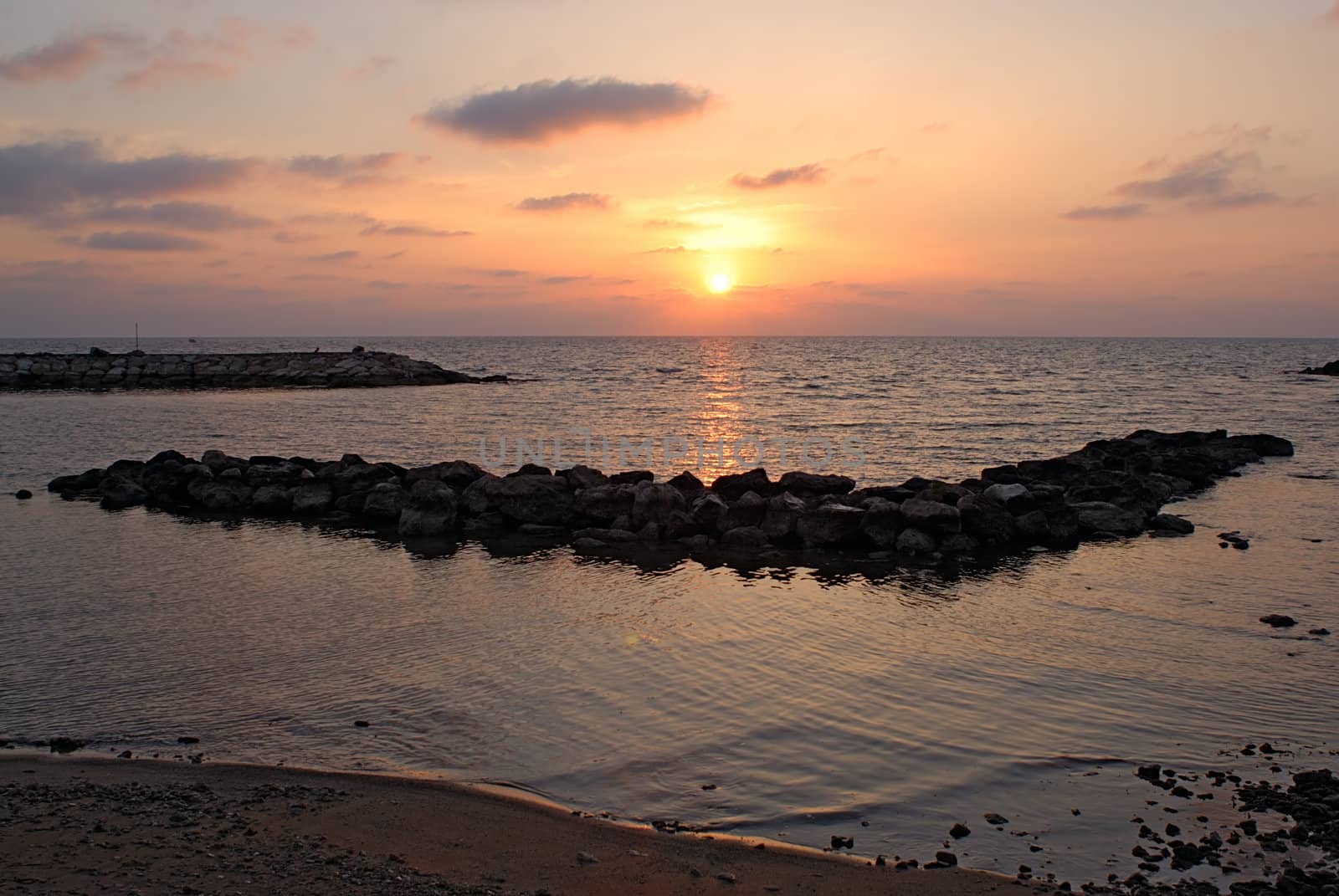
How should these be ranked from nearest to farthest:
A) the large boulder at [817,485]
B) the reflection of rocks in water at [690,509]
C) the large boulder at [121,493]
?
1. the reflection of rocks in water at [690,509]
2. the large boulder at [817,485]
3. the large boulder at [121,493]

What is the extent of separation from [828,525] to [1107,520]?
494 cm

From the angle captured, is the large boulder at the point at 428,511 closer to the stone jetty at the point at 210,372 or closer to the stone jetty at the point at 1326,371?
the stone jetty at the point at 210,372

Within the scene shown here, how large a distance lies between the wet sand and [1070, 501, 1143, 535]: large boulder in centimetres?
1171

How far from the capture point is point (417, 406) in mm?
46844

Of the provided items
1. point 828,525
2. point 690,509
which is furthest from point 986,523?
point 690,509

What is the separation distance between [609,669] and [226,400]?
155ft

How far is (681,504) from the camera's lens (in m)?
15.8

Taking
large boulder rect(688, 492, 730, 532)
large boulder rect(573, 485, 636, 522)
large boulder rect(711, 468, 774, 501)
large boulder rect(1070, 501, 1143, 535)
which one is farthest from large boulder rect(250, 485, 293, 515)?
large boulder rect(1070, 501, 1143, 535)

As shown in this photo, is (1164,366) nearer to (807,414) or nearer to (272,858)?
(807,414)

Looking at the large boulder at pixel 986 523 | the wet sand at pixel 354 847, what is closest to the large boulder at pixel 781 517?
the large boulder at pixel 986 523

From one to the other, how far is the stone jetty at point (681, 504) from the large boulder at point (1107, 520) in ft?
0.09

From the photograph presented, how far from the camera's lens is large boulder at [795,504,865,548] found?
48.5 feet

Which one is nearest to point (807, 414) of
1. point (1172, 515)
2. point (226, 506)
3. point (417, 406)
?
point (417, 406)

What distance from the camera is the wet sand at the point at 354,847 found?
206 inches
